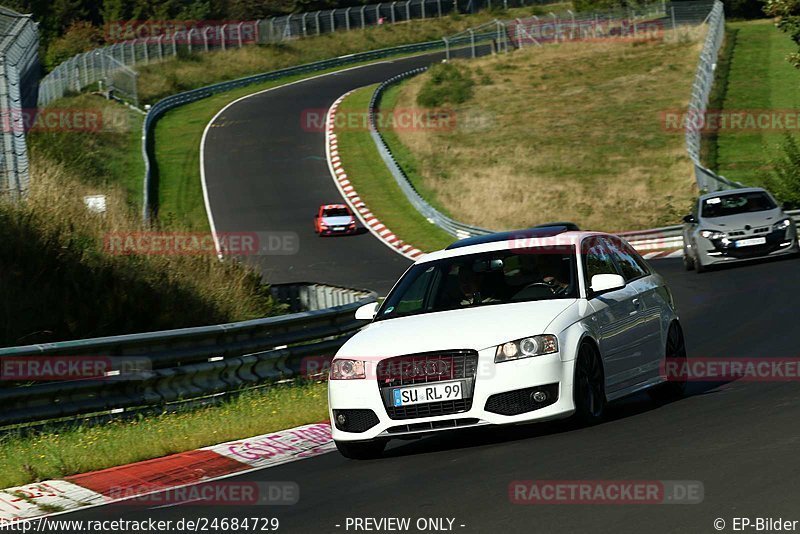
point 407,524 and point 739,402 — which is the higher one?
point 407,524

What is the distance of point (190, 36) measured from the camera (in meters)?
78.1

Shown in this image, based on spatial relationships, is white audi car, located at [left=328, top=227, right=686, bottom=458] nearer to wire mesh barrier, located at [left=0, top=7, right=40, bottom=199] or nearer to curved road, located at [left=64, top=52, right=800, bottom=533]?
curved road, located at [left=64, top=52, right=800, bottom=533]

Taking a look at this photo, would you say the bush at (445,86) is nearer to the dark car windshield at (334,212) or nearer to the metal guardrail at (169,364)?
the dark car windshield at (334,212)

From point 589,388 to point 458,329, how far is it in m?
1.11

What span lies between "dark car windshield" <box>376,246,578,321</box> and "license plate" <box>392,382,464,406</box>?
117cm

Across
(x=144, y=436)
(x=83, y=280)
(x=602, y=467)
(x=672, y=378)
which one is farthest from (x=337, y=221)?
(x=602, y=467)

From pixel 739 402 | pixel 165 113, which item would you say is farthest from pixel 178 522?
pixel 165 113

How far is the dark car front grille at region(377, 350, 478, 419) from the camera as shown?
9203 millimetres

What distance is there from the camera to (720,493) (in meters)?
6.80

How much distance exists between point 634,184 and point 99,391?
116 feet

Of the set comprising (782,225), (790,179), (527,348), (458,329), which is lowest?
(790,179)

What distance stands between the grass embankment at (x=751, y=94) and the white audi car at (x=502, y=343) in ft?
90.4

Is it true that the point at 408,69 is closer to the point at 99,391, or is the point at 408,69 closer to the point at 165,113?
the point at 165,113

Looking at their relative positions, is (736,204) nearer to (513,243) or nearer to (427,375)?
(513,243)
